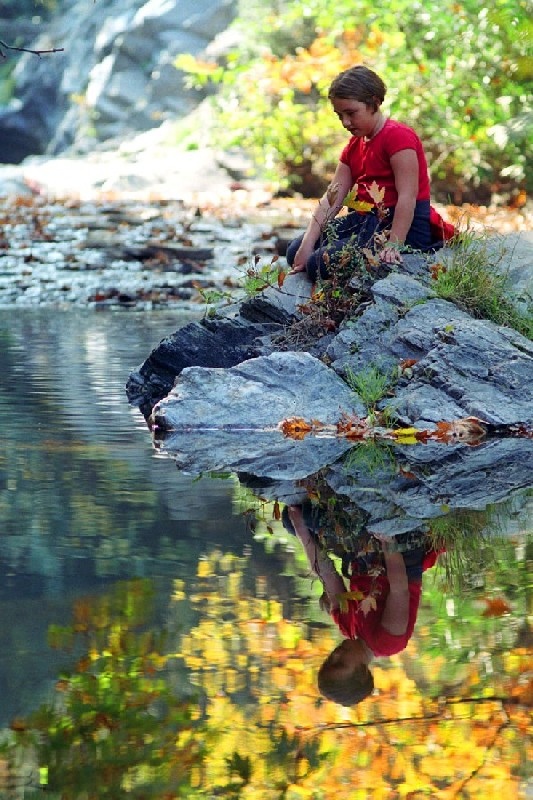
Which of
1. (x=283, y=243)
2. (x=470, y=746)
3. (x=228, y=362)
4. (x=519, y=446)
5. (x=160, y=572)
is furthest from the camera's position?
(x=283, y=243)

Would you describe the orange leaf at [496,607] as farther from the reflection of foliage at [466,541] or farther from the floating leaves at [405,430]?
the floating leaves at [405,430]

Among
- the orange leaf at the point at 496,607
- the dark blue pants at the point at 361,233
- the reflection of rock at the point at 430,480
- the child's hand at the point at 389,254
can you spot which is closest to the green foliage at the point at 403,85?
the dark blue pants at the point at 361,233

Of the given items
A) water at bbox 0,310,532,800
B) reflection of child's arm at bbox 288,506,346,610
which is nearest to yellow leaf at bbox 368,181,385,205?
water at bbox 0,310,532,800

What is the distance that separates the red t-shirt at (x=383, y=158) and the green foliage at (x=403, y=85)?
1016cm

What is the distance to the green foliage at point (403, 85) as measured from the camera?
2000 cm

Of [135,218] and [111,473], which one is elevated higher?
[135,218]

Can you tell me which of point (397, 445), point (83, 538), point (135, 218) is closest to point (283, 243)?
point (135, 218)

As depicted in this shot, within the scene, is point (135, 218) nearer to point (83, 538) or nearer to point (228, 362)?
point (228, 362)

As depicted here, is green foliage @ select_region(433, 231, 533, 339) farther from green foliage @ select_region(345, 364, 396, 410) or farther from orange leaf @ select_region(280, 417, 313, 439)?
orange leaf @ select_region(280, 417, 313, 439)

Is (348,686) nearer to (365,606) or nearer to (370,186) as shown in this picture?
(365,606)

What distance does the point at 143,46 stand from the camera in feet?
114

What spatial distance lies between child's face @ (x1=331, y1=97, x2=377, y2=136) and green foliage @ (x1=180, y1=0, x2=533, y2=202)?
1044 cm

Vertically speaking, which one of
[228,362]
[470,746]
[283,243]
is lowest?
[470,746]

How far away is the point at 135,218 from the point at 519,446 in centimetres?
1359
